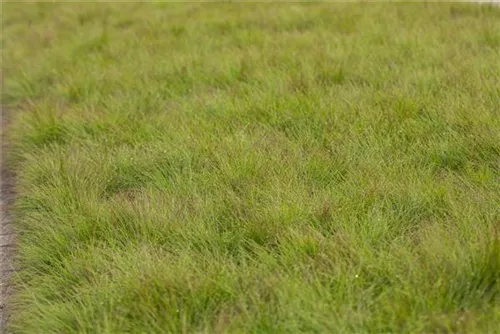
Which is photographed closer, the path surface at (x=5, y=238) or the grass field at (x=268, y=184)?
the grass field at (x=268, y=184)

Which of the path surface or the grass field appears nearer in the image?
the grass field

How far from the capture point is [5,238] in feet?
11.9

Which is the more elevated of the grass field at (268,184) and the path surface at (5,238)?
the grass field at (268,184)

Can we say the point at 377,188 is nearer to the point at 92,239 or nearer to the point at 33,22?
the point at 92,239

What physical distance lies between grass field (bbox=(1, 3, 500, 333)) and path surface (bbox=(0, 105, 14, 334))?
0.10 m

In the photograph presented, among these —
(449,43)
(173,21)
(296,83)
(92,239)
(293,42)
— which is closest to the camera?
(92,239)

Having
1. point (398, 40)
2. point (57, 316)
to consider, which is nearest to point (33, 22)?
point (398, 40)

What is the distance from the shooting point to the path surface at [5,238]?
3.02 meters

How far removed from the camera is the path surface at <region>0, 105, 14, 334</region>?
9.92 ft

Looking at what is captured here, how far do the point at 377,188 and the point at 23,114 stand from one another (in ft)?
10.3

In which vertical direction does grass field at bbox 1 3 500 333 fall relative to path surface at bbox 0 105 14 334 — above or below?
above

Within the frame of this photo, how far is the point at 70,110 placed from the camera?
5.06 meters

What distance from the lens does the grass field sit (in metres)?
2.46

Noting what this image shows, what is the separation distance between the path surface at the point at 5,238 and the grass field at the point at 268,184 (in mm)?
98
